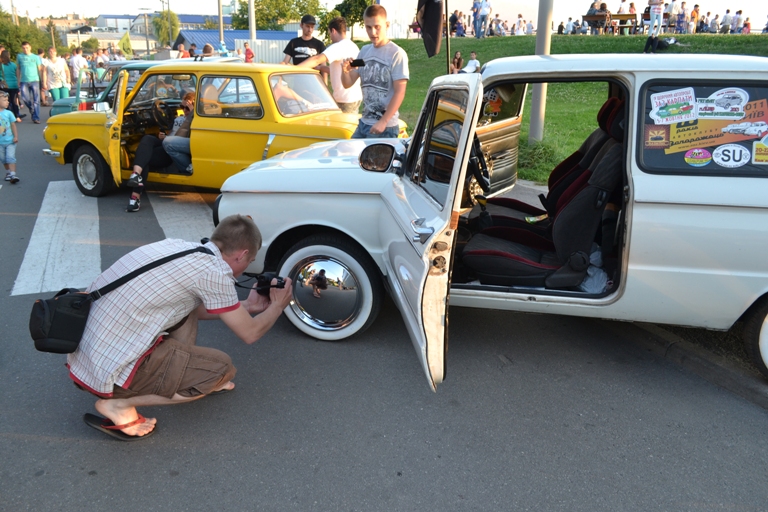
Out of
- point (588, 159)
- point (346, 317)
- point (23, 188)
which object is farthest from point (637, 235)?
point (23, 188)

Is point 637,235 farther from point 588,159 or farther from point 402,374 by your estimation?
point 402,374

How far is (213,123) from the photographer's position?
7301 mm

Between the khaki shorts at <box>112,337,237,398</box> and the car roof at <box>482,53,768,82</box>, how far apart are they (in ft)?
6.95

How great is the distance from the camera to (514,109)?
19.5 feet

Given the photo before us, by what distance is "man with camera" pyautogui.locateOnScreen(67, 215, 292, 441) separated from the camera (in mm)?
2934

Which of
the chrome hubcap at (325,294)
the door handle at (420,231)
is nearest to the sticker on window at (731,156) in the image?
the door handle at (420,231)

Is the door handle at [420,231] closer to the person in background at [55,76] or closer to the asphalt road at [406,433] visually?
the asphalt road at [406,433]

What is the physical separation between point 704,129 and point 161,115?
7.08 metres

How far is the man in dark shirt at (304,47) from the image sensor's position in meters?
9.78

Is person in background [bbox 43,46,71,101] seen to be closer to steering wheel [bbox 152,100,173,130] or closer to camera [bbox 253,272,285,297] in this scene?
steering wheel [bbox 152,100,173,130]

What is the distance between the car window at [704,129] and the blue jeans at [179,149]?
18.6ft

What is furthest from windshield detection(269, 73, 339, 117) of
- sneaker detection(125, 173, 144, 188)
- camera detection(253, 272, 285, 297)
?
camera detection(253, 272, 285, 297)

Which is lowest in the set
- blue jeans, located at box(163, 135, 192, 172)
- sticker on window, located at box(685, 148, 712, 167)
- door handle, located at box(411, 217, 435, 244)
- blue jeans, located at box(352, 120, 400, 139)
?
blue jeans, located at box(163, 135, 192, 172)

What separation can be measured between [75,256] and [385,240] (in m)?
3.59
